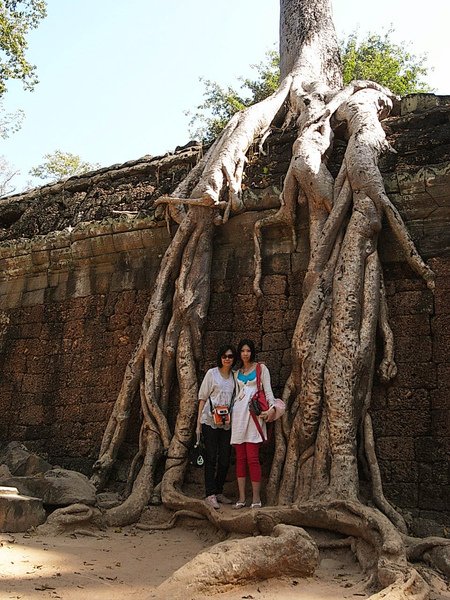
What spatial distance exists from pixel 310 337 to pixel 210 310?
1.11 m

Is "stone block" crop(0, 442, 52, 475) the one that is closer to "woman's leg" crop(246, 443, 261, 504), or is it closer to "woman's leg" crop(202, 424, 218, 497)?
"woman's leg" crop(202, 424, 218, 497)

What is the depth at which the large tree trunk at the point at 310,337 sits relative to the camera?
11.6ft

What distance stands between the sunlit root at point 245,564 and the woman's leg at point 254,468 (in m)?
0.96

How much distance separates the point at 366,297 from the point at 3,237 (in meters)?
4.30

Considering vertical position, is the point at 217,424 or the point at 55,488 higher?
the point at 217,424

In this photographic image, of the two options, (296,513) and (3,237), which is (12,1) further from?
(296,513)

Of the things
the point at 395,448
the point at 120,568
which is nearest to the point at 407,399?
the point at 395,448

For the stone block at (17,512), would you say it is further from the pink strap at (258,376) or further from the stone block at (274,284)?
the stone block at (274,284)

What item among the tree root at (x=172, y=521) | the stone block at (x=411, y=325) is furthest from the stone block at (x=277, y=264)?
the tree root at (x=172, y=521)

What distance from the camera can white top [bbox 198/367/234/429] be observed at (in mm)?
4133

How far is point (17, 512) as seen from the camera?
3545mm

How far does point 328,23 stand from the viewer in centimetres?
721

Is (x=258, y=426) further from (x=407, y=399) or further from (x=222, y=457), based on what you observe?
(x=407, y=399)

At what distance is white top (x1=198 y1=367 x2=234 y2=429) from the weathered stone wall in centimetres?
46
